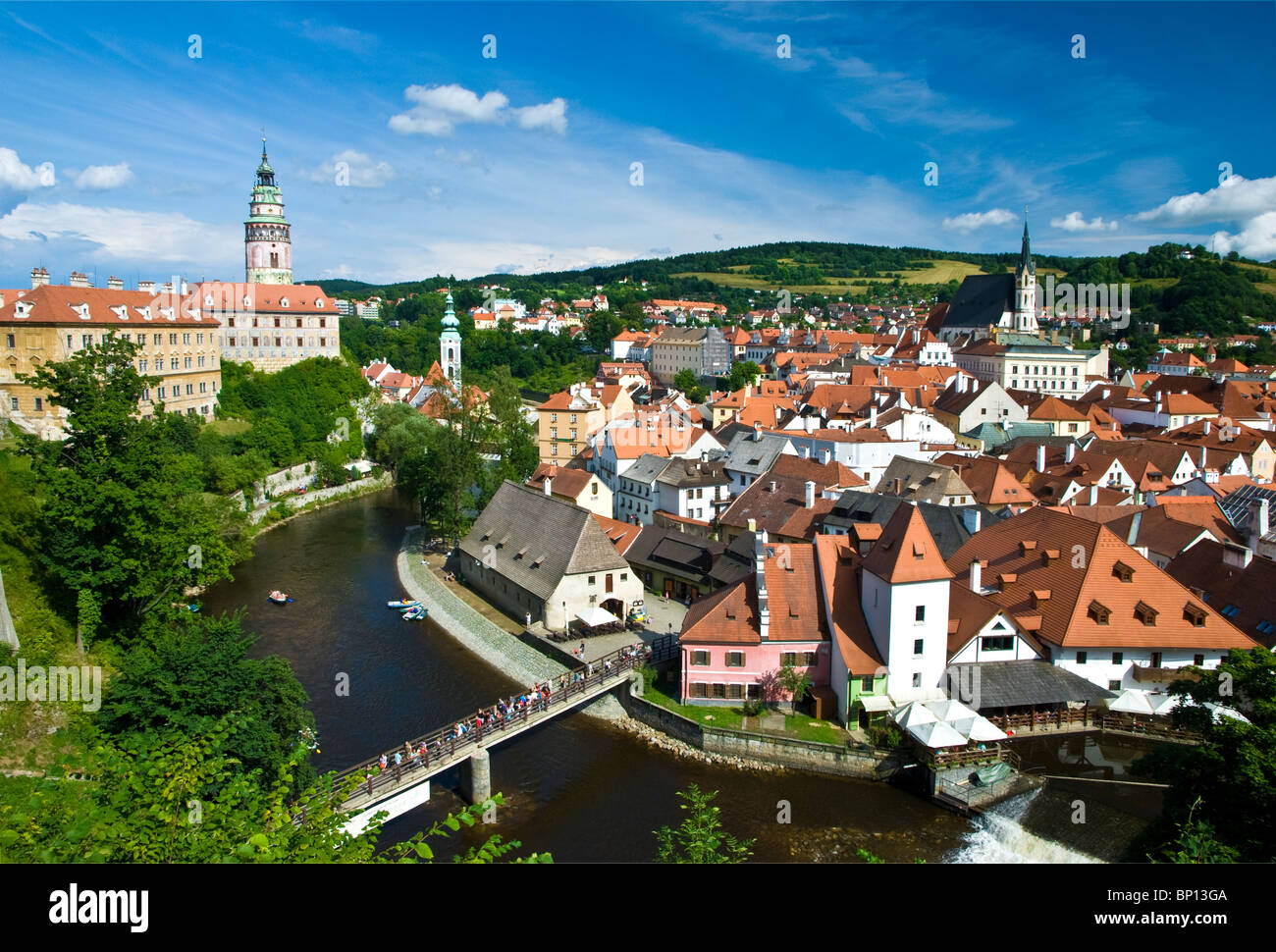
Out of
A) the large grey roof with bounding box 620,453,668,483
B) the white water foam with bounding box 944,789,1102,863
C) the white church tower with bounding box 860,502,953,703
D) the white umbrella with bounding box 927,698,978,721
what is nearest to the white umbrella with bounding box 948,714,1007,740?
the white umbrella with bounding box 927,698,978,721

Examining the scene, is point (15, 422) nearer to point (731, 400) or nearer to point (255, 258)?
point (731, 400)

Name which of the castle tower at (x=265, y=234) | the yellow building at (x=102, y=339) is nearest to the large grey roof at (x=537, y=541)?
the yellow building at (x=102, y=339)

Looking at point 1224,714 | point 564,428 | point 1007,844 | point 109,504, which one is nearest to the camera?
point 1224,714

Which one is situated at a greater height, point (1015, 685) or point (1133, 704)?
point (1015, 685)

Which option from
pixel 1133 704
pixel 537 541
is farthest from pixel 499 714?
pixel 1133 704

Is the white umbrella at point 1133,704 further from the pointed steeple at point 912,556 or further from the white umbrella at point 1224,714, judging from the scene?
the pointed steeple at point 912,556

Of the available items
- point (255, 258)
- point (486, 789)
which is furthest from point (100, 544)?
point (255, 258)

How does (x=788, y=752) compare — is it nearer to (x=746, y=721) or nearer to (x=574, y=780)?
(x=746, y=721)
